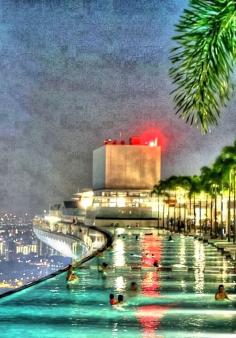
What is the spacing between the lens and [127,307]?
93.2ft

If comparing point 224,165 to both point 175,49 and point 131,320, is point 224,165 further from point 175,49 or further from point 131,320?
point 175,49

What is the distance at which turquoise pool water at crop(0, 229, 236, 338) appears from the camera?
74.0ft

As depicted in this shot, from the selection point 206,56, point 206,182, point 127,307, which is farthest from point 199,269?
point 206,182

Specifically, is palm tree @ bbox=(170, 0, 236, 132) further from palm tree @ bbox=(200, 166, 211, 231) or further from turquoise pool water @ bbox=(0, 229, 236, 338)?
palm tree @ bbox=(200, 166, 211, 231)

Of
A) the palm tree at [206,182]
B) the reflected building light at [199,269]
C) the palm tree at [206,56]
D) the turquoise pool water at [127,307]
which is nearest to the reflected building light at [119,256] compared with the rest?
the turquoise pool water at [127,307]

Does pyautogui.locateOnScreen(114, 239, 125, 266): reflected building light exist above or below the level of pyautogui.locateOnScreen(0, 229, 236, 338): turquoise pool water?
above

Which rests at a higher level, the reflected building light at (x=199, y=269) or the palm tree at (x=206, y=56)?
the palm tree at (x=206, y=56)

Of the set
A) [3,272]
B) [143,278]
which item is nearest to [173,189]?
[3,272]

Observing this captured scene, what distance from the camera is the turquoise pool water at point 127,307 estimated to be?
2255 centimetres

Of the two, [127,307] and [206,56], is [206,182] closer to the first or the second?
[127,307]

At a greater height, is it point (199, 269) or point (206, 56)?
point (206, 56)

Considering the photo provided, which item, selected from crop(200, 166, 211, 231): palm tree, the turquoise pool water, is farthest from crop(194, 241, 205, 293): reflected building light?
crop(200, 166, 211, 231): palm tree

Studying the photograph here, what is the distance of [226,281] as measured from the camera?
128 ft

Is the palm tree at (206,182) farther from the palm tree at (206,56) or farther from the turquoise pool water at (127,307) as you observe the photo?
the palm tree at (206,56)
